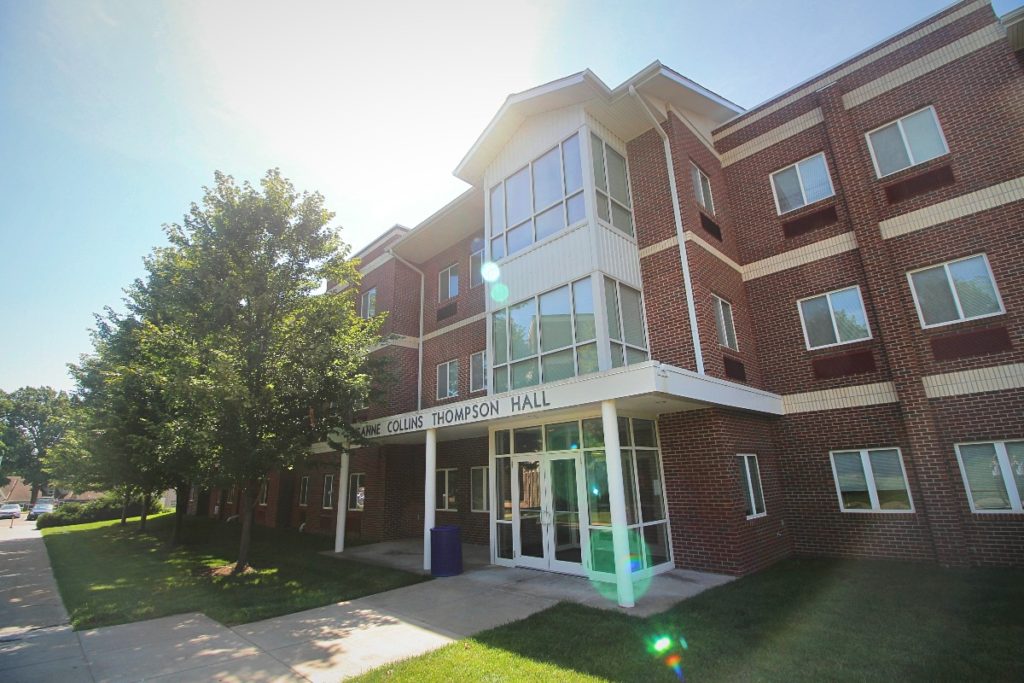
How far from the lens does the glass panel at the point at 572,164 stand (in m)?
10.6

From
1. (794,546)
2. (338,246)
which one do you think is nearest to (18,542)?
(338,246)

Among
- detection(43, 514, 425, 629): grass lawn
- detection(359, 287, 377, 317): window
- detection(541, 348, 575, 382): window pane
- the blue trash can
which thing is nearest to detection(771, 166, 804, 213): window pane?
detection(541, 348, 575, 382): window pane

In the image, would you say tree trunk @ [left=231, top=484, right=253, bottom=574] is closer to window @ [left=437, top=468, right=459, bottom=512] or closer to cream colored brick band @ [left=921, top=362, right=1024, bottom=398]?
window @ [left=437, top=468, right=459, bottom=512]

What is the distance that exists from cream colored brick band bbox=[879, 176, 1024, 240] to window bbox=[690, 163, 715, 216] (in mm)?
3544

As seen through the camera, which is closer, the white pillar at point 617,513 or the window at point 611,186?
the white pillar at point 617,513

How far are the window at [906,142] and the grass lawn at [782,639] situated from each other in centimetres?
803

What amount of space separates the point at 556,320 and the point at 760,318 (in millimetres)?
5380

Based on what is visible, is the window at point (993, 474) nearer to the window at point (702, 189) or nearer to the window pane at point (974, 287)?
the window pane at point (974, 287)

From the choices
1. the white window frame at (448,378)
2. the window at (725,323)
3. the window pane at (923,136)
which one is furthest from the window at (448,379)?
the window pane at (923,136)

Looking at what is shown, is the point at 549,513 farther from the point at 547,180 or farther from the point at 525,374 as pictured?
the point at 547,180

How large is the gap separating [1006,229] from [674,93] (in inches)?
276

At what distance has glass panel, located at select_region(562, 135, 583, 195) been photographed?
34.6ft

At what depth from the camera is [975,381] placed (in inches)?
345

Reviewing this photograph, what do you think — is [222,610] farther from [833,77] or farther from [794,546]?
[833,77]
